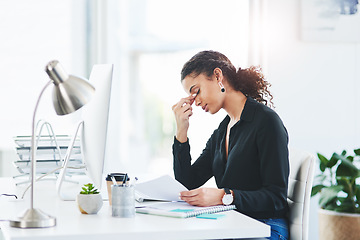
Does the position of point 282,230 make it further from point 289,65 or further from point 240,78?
point 289,65

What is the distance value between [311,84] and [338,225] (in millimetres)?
1232

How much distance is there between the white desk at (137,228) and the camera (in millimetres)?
1308

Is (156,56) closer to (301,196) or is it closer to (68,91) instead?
(301,196)

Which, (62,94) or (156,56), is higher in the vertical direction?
(156,56)

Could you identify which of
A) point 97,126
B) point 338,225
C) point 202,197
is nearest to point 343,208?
point 338,225

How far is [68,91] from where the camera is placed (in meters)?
1.43

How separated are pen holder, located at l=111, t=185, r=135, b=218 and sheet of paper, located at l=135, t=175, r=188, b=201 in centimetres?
27

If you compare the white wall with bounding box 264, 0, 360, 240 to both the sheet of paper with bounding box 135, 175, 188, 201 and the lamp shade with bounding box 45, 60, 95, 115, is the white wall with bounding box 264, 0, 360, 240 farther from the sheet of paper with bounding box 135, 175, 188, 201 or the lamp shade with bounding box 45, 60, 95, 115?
the lamp shade with bounding box 45, 60, 95, 115

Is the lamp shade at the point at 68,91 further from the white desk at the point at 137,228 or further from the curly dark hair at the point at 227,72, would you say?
the curly dark hair at the point at 227,72

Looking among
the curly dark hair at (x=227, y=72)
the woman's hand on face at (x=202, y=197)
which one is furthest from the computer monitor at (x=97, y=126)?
the curly dark hair at (x=227, y=72)

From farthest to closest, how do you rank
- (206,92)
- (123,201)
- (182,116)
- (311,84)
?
1. (311,84)
2. (182,116)
3. (206,92)
4. (123,201)

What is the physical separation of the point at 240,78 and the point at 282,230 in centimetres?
64

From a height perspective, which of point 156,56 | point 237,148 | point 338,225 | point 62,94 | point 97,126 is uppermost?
point 156,56

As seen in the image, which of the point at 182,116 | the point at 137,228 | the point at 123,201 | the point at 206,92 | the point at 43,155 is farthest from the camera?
the point at 43,155
